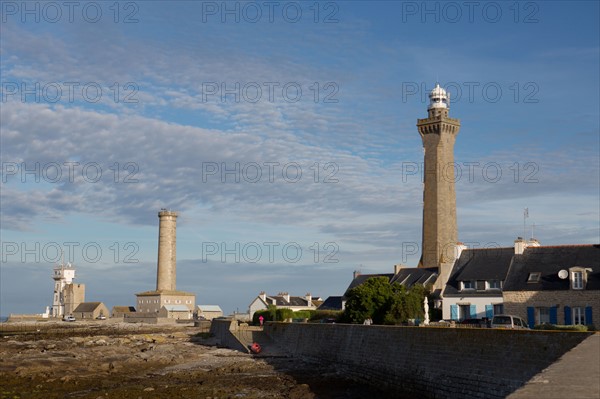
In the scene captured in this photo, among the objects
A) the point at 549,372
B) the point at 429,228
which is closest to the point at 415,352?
the point at 549,372

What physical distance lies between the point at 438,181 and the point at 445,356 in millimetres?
47422

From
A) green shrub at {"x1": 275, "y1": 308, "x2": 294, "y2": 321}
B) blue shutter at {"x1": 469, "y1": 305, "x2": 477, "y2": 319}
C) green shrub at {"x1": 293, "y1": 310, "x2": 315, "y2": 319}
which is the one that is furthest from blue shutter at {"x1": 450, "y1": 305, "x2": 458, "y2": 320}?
green shrub at {"x1": 293, "y1": 310, "x2": 315, "y2": 319}

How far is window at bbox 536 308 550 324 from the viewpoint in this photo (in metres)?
39.3

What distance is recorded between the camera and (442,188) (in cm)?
7038

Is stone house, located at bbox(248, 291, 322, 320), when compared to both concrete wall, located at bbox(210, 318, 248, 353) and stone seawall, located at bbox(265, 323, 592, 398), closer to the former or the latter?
concrete wall, located at bbox(210, 318, 248, 353)

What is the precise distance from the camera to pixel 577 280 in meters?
38.5

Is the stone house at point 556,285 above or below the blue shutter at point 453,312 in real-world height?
above

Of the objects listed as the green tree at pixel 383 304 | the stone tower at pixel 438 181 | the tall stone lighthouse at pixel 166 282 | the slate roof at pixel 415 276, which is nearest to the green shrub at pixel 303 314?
the slate roof at pixel 415 276

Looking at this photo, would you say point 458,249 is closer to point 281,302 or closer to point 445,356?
point 445,356

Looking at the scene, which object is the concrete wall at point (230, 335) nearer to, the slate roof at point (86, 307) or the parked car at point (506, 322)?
the parked car at point (506, 322)

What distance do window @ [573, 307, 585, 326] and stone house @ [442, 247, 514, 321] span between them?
503 cm

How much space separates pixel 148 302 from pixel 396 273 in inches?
2565

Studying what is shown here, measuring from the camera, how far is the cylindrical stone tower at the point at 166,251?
11131cm

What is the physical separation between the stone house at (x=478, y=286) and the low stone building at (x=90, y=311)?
9878 cm
